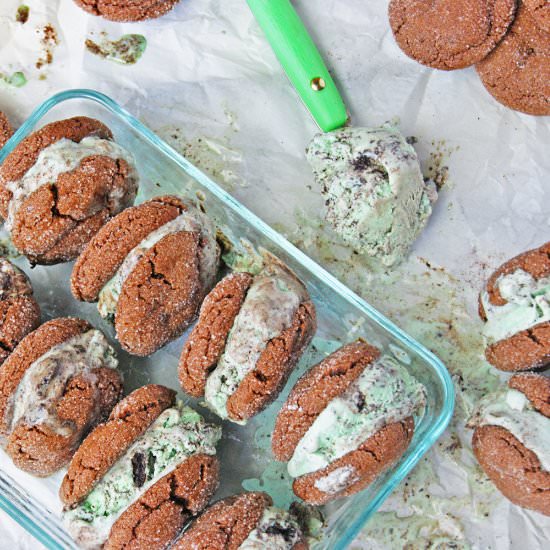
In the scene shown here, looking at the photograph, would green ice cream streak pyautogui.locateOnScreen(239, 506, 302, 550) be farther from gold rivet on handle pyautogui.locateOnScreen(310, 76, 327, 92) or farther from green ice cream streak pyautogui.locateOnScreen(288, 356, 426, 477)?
gold rivet on handle pyautogui.locateOnScreen(310, 76, 327, 92)

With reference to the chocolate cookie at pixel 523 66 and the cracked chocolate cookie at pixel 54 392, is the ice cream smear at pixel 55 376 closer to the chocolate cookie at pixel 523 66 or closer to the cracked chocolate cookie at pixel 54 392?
the cracked chocolate cookie at pixel 54 392

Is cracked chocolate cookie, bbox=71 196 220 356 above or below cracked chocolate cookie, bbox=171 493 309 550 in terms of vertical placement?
above

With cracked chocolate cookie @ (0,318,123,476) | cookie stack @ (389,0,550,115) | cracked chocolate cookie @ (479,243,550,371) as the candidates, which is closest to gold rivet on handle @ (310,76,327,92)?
cookie stack @ (389,0,550,115)

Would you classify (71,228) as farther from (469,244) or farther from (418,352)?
(469,244)

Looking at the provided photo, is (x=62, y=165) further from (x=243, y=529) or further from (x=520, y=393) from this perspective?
(x=520, y=393)

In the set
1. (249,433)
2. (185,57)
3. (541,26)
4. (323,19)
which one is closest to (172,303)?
(249,433)

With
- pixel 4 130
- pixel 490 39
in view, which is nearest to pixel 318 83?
pixel 490 39
